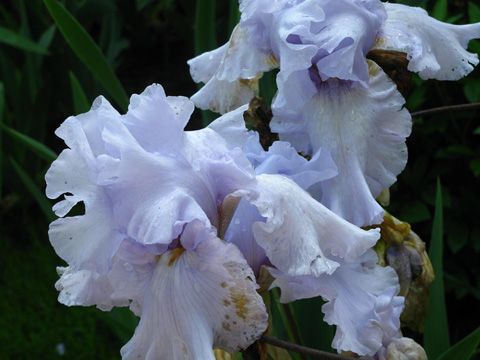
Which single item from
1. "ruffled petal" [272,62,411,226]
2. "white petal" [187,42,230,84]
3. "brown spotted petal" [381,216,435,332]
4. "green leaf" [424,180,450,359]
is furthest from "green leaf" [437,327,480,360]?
"white petal" [187,42,230,84]

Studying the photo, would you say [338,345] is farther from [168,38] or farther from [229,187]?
[168,38]

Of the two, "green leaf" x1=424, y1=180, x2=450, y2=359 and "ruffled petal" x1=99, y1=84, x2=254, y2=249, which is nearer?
"ruffled petal" x1=99, y1=84, x2=254, y2=249

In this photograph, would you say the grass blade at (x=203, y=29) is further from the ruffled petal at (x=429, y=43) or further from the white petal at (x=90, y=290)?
the white petal at (x=90, y=290)

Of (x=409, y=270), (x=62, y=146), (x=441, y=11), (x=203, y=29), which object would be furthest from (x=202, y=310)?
(x=62, y=146)

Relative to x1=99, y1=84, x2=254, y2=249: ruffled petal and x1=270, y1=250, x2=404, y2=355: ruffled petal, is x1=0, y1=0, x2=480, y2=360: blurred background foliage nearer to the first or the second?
x1=270, y1=250, x2=404, y2=355: ruffled petal

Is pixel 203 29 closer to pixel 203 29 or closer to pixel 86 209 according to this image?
pixel 203 29

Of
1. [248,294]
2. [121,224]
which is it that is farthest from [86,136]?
[248,294]
